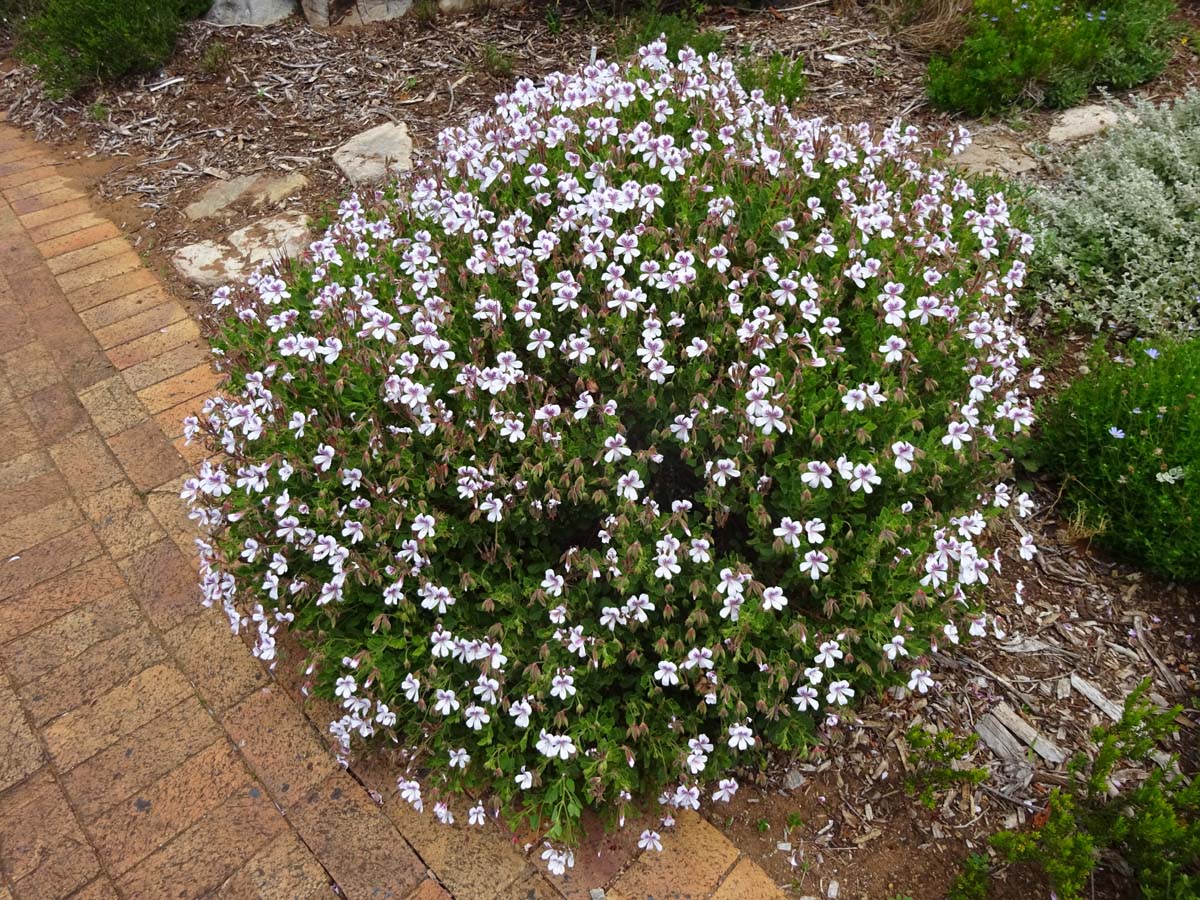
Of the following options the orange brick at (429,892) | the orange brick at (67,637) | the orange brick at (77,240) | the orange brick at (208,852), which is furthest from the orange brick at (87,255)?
the orange brick at (429,892)

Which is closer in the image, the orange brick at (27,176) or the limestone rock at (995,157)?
the limestone rock at (995,157)

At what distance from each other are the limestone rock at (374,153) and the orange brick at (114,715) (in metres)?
3.27

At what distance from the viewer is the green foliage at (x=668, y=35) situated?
211 inches

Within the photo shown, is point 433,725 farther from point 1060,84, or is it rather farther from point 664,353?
point 1060,84

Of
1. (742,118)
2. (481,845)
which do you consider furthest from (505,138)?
(481,845)

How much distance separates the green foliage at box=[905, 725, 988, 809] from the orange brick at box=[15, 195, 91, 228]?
5.86 m

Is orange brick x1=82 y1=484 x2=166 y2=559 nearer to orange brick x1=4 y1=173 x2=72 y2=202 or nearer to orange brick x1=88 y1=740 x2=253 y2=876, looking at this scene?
orange brick x1=88 y1=740 x2=253 y2=876

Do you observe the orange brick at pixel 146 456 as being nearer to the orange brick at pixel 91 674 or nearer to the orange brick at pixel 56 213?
the orange brick at pixel 91 674

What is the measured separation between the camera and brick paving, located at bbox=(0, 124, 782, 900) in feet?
7.58

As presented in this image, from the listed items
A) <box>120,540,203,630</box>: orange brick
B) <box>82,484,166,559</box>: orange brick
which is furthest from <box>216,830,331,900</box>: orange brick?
<box>82,484,166,559</box>: orange brick

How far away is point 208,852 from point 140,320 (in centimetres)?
308

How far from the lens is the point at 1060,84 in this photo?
503 centimetres

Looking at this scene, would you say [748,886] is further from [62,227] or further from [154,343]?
[62,227]

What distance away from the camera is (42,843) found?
2420 millimetres
